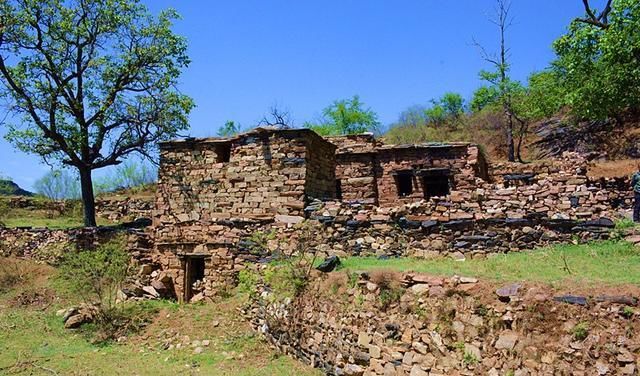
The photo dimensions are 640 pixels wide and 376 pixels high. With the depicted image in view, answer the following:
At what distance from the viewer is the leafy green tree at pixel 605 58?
11289 millimetres

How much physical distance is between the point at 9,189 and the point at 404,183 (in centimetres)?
2296

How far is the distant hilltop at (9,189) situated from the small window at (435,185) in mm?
22857

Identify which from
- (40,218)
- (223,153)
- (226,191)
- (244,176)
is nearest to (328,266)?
(244,176)

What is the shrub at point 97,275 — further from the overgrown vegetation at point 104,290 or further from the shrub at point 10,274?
the shrub at point 10,274

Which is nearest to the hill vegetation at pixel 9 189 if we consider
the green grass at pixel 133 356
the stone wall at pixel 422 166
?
the green grass at pixel 133 356

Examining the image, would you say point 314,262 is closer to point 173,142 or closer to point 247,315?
point 247,315

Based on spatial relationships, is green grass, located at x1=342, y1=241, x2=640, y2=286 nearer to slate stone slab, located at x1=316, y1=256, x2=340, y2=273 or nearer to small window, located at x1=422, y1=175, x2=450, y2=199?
slate stone slab, located at x1=316, y1=256, x2=340, y2=273

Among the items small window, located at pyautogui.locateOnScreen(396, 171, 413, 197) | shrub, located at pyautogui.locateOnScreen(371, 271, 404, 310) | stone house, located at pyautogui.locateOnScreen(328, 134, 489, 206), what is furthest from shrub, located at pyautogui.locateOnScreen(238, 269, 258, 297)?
small window, located at pyautogui.locateOnScreen(396, 171, 413, 197)

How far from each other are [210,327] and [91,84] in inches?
455

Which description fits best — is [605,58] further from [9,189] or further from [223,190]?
[9,189]

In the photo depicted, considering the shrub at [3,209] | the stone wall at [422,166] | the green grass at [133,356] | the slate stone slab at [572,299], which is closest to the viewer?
the slate stone slab at [572,299]

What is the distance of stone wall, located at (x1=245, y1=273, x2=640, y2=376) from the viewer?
15.2 ft

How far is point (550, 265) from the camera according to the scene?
6.86 metres

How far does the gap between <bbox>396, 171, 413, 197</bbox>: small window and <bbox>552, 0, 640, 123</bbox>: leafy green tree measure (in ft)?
18.9
